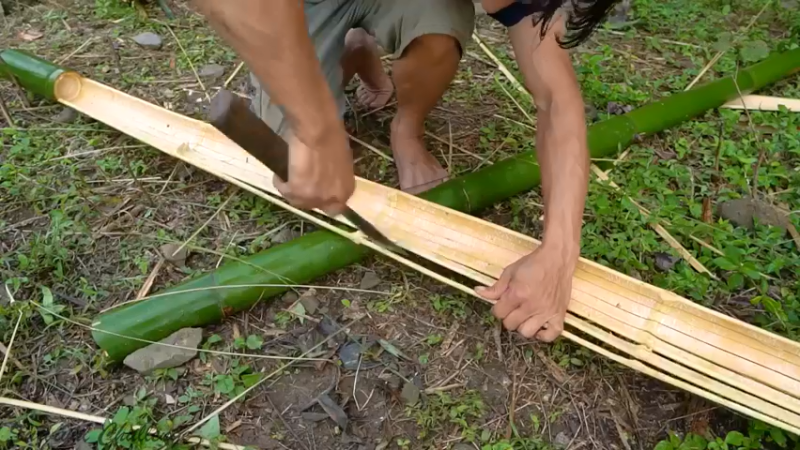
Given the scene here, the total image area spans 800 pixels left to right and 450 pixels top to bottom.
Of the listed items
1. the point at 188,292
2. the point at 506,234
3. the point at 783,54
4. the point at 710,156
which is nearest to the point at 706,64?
the point at 783,54

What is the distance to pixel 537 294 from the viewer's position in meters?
1.43

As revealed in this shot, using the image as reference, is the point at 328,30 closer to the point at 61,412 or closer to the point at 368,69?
the point at 368,69

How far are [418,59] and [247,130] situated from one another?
38.4 inches

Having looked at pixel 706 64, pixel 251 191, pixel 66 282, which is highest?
pixel 706 64

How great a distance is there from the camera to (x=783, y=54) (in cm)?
250

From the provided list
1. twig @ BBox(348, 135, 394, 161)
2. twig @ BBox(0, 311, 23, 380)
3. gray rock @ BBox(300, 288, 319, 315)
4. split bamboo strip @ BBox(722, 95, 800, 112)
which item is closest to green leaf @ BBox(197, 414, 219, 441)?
gray rock @ BBox(300, 288, 319, 315)

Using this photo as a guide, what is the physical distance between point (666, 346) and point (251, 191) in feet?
3.74

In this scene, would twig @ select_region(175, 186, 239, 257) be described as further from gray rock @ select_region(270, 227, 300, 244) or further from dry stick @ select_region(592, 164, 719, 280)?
dry stick @ select_region(592, 164, 719, 280)

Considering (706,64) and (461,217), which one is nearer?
(461,217)

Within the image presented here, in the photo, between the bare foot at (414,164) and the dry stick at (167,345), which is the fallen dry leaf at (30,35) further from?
the bare foot at (414,164)

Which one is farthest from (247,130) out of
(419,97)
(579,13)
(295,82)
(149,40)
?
(149,40)

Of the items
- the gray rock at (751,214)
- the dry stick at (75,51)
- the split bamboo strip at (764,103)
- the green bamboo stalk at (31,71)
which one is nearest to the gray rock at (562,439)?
the gray rock at (751,214)

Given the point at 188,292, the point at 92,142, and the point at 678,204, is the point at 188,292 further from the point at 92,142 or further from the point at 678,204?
the point at 678,204

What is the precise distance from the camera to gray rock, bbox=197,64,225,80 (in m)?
2.40
